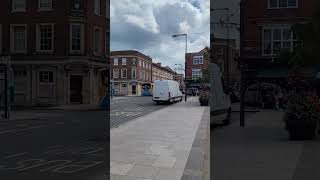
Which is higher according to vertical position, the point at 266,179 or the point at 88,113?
the point at 88,113

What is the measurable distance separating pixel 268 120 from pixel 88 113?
1285 mm

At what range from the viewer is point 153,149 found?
928cm

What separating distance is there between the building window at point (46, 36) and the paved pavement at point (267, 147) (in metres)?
1.45

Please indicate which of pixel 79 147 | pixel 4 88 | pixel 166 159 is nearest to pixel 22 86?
pixel 4 88

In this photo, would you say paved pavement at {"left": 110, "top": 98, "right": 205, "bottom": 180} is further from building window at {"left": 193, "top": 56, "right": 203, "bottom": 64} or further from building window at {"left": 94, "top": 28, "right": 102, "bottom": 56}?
building window at {"left": 94, "top": 28, "right": 102, "bottom": 56}

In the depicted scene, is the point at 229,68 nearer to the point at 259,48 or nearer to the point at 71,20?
the point at 259,48

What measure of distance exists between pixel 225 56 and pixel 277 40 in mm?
355

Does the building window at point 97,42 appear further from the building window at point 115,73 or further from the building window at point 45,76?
the building window at point 45,76

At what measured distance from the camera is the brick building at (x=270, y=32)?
2979mm

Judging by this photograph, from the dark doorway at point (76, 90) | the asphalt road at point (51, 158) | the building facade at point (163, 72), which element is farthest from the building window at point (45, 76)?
the asphalt road at point (51, 158)

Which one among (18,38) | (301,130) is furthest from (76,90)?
(301,130)

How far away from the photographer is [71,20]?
9.50ft

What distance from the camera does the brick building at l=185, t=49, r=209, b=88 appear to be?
297 cm

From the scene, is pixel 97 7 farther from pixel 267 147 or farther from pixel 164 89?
pixel 267 147
